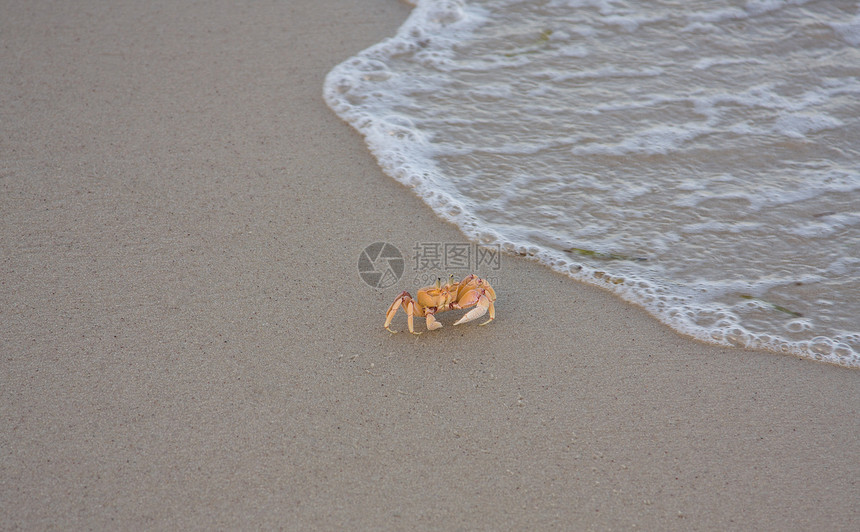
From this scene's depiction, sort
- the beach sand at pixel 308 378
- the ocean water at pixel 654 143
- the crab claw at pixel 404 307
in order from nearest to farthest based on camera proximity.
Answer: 1. the beach sand at pixel 308 378
2. the crab claw at pixel 404 307
3. the ocean water at pixel 654 143

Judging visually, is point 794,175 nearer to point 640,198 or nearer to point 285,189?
point 640,198

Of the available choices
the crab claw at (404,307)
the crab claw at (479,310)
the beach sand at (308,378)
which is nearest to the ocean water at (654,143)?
the beach sand at (308,378)

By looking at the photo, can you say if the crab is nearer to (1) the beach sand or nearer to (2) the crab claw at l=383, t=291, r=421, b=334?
(2) the crab claw at l=383, t=291, r=421, b=334

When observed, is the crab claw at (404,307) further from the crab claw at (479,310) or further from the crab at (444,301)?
the crab claw at (479,310)

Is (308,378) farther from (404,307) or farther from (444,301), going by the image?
(444,301)

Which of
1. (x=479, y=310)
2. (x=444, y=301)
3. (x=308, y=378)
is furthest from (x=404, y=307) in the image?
(x=308, y=378)

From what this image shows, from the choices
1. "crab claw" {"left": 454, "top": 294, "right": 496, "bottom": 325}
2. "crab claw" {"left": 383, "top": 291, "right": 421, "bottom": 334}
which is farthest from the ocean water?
"crab claw" {"left": 383, "top": 291, "right": 421, "bottom": 334}

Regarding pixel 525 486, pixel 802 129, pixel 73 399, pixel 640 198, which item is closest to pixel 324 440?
pixel 525 486
